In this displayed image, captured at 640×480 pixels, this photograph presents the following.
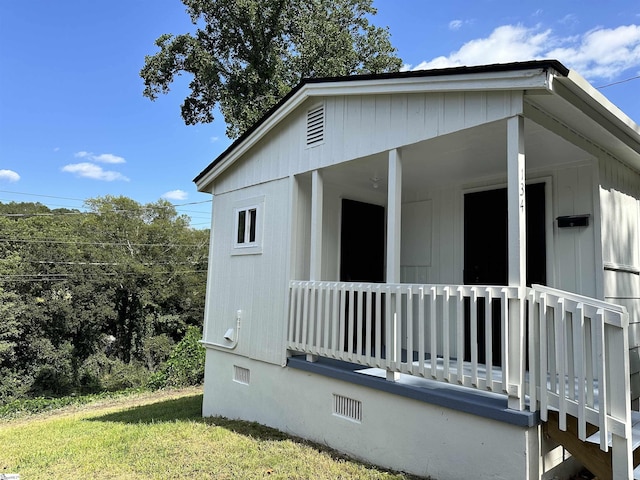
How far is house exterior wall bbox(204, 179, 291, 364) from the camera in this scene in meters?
5.23

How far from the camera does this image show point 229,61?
16.0 metres

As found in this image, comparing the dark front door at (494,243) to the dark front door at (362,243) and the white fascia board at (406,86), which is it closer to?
the dark front door at (362,243)

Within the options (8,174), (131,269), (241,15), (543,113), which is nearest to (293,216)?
(543,113)

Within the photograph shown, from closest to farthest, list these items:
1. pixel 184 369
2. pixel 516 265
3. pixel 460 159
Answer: pixel 516 265, pixel 460 159, pixel 184 369

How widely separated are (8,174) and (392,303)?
2560 inches

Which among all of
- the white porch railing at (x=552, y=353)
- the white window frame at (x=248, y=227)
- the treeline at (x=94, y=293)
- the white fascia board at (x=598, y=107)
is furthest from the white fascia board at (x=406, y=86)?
the treeline at (x=94, y=293)

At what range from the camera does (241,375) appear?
5828 mm

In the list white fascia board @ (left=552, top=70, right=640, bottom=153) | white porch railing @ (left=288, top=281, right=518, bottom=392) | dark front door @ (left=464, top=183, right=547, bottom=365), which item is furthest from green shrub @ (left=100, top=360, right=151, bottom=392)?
white fascia board @ (left=552, top=70, right=640, bottom=153)

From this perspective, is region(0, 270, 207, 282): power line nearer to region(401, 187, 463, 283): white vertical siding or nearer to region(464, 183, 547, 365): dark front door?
region(401, 187, 463, 283): white vertical siding

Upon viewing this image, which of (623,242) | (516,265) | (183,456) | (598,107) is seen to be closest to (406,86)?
(598,107)

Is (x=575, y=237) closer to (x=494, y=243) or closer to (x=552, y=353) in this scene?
(x=494, y=243)

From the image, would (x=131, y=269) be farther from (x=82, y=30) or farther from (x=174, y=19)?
(x=174, y=19)

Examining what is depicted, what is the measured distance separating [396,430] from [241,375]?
288cm

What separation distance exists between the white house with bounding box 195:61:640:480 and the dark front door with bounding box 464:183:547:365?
2 centimetres
